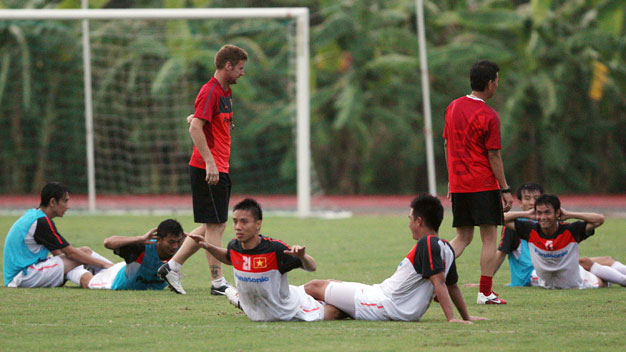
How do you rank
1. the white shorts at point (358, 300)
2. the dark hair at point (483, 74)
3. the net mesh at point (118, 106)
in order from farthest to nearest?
the net mesh at point (118, 106)
the dark hair at point (483, 74)
the white shorts at point (358, 300)

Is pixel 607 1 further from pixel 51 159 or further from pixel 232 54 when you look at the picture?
pixel 232 54

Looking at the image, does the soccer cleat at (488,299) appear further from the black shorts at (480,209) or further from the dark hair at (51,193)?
the dark hair at (51,193)

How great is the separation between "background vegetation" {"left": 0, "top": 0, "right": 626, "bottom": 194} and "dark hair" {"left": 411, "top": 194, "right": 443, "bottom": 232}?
647 inches

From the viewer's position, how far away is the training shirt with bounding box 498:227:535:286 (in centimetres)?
826

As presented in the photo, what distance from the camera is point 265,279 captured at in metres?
6.04

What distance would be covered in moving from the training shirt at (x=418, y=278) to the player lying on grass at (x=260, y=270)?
0.57 m

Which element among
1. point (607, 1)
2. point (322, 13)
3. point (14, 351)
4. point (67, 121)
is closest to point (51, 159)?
point (67, 121)

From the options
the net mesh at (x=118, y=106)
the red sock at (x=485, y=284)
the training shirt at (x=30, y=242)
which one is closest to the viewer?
the red sock at (x=485, y=284)

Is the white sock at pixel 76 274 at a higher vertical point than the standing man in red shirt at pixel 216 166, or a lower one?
lower

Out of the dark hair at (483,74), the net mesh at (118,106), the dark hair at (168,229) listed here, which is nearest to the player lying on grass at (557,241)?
the dark hair at (483,74)

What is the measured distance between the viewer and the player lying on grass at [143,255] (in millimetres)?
7809

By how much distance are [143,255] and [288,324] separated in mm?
2395

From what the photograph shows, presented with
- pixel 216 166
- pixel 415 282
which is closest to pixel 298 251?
pixel 415 282

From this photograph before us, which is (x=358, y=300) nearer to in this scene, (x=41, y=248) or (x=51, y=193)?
(x=51, y=193)
